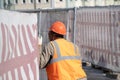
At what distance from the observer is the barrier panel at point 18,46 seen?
3605 millimetres

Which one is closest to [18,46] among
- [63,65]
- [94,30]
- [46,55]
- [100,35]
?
[46,55]

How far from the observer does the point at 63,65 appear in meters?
5.09

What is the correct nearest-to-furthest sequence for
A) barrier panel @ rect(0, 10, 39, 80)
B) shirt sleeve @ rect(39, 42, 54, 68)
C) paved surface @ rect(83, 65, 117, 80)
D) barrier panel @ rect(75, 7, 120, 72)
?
barrier panel @ rect(0, 10, 39, 80)
shirt sleeve @ rect(39, 42, 54, 68)
barrier panel @ rect(75, 7, 120, 72)
paved surface @ rect(83, 65, 117, 80)

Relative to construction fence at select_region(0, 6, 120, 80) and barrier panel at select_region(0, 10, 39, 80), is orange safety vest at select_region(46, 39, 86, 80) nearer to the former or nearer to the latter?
barrier panel at select_region(0, 10, 39, 80)

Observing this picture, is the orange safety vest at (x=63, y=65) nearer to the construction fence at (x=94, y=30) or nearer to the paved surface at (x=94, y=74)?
the construction fence at (x=94, y=30)

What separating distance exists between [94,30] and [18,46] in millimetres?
9703

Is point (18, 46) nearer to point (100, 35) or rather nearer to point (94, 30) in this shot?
point (100, 35)

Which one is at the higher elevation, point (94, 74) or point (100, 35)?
point (100, 35)

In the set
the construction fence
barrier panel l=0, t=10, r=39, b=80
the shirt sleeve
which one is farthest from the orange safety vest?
the construction fence

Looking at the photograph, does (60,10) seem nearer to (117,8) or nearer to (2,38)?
(117,8)

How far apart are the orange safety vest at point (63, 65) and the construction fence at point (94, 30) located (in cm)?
660

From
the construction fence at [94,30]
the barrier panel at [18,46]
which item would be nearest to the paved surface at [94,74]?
the construction fence at [94,30]

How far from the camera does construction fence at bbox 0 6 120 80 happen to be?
12.0 metres

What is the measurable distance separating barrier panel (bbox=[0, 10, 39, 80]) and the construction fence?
7464 millimetres
